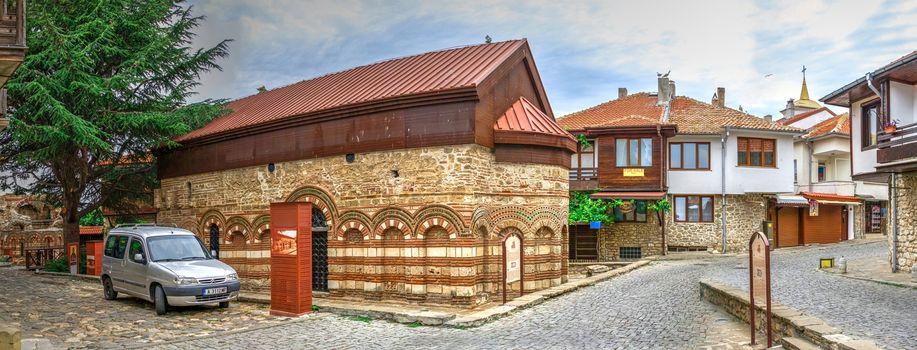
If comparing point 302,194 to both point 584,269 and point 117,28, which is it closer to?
point 117,28

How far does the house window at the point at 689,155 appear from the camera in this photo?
27.1 metres

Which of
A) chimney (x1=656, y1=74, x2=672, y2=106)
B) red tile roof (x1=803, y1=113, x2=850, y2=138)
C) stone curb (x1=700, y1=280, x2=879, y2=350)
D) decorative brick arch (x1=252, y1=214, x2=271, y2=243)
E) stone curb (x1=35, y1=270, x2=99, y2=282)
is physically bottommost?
stone curb (x1=35, y1=270, x2=99, y2=282)

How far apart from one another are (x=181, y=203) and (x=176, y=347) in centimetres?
1059

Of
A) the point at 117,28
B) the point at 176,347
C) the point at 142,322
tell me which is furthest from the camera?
the point at 117,28

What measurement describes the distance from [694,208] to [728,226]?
150 centimetres

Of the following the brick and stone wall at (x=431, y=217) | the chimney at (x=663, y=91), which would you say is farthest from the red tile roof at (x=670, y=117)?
the brick and stone wall at (x=431, y=217)

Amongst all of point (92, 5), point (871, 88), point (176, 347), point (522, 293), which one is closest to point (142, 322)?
point (176, 347)

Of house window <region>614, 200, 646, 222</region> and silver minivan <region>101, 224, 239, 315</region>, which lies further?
house window <region>614, 200, 646, 222</region>

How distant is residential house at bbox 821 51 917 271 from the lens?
16281 millimetres

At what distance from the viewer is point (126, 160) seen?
23.3 meters

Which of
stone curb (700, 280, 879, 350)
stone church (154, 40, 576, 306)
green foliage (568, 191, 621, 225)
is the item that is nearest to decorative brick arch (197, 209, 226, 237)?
stone church (154, 40, 576, 306)

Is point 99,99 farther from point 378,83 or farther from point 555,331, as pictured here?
point 555,331

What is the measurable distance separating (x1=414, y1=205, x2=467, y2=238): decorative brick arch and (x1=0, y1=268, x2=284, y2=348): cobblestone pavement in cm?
329

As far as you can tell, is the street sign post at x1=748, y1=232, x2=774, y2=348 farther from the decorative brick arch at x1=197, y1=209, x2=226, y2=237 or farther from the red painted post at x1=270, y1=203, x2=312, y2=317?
the decorative brick arch at x1=197, y1=209, x2=226, y2=237
